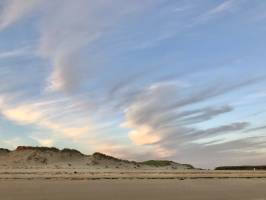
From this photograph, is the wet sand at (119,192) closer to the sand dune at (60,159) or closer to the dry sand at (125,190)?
the dry sand at (125,190)

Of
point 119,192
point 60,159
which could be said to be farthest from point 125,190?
point 60,159

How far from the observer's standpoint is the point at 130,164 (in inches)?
6058

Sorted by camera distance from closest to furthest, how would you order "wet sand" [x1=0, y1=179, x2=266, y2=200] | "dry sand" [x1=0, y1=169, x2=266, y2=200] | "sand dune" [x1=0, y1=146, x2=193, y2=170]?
"wet sand" [x1=0, y1=179, x2=266, y2=200], "dry sand" [x1=0, y1=169, x2=266, y2=200], "sand dune" [x1=0, y1=146, x2=193, y2=170]

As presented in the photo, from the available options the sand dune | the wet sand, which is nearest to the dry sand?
the wet sand

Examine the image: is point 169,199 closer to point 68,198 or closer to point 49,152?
point 68,198

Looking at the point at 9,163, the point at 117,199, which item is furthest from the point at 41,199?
the point at 9,163

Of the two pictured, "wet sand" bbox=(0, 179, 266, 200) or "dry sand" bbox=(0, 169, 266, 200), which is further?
"dry sand" bbox=(0, 169, 266, 200)

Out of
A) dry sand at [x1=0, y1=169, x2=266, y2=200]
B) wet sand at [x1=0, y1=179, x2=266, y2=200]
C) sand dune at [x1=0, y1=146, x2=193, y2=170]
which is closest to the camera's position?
wet sand at [x1=0, y1=179, x2=266, y2=200]

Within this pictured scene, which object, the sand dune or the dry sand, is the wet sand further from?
the sand dune

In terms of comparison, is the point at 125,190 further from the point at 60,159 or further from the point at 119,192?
the point at 60,159

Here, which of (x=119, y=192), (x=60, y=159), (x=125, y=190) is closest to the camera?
(x=119, y=192)

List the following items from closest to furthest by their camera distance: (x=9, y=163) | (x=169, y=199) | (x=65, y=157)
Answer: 1. (x=169, y=199)
2. (x=9, y=163)
3. (x=65, y=157)

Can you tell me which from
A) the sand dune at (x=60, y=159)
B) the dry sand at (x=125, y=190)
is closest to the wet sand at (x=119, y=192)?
the dry sand at (x=125, y=190)

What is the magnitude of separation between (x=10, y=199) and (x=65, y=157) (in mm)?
133613
